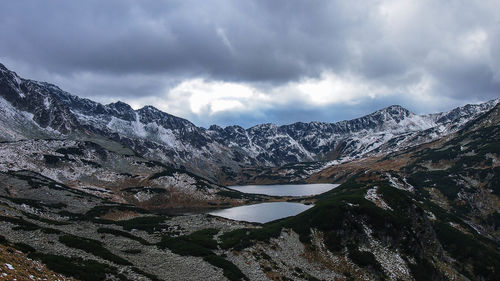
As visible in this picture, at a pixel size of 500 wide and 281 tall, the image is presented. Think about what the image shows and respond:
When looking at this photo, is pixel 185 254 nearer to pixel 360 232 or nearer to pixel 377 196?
pixel 360 232

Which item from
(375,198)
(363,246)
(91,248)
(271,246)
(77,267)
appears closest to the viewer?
(77,267)

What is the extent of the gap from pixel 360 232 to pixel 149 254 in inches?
1902

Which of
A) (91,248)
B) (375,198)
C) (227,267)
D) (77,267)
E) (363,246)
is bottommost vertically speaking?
(363,246)

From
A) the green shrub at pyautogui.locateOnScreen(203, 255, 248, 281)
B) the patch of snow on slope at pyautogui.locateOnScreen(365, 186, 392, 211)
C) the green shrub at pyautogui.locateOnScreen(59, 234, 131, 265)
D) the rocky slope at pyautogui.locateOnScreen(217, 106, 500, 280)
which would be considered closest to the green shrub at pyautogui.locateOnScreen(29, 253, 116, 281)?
the green shrub at pyautogui.locateOnScreen(59, 234, 131, 265)

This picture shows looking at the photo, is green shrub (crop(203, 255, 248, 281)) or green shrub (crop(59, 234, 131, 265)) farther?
green shrub (crop(203, 255, 248, 281))

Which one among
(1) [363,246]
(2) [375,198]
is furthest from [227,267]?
(2) [375,198]

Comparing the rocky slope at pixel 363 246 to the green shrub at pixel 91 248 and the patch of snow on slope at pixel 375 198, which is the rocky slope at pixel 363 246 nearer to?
the patch of snow on slope at pixel 375 198

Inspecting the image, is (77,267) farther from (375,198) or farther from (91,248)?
(375,198)

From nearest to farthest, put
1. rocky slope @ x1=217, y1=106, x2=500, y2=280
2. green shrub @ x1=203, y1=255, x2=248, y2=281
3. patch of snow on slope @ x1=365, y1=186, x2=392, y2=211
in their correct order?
green shrub @ x1=203, y1=255, x2=248, y2=281, rocky slope @ x1=217, y1=106, x2=500, y2=280, patch of snow on slope @ x1=365, y1=186, x2=392, y2=211

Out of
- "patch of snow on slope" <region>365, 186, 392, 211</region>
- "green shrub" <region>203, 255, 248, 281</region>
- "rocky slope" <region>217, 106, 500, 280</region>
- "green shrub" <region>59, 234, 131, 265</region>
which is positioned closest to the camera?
"green shrub" <region>59, 234, 131, 265</region>

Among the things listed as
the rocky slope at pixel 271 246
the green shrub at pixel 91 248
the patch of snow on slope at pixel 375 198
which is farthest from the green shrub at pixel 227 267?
the patch of snow on slope at pixel 375 198

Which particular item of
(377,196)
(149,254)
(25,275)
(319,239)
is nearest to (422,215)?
(377,196)

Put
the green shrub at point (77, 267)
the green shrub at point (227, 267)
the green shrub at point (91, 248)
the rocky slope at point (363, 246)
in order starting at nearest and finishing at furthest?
the green shrub at point (77, 267) < the green shrub at point (91, 248) < the green shrub at point (227, 267) < the rocky slope at point (363, 246)

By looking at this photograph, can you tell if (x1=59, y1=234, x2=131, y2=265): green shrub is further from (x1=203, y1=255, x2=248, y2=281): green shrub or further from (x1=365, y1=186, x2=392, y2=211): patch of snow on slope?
(x1=365, y1=186, x2=392, y2=211): patch of snow on slope
